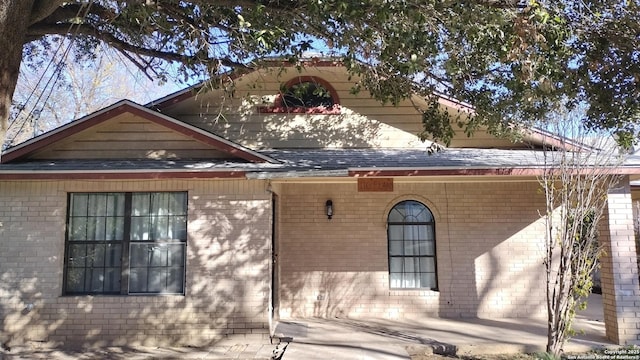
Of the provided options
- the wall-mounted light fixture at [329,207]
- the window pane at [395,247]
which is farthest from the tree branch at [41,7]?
the window pane at [395,247]

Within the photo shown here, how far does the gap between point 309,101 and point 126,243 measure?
482cm

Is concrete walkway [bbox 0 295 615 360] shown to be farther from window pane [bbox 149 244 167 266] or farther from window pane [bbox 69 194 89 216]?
window pane [bbox 69 194 89 216]

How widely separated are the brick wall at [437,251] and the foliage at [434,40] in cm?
243

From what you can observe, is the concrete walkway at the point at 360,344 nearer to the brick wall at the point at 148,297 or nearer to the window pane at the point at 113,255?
the brick wall at the point at 148,297

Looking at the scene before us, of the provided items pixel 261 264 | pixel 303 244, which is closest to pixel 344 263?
pixel 303 244

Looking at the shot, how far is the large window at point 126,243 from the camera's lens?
8820 mm

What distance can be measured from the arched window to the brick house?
3cm

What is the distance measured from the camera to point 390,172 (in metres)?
8.55

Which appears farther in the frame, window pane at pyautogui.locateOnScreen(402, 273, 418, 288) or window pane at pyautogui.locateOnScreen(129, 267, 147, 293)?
window pane at pyautogui.locateOnScreen(402, 273, 418, 288)

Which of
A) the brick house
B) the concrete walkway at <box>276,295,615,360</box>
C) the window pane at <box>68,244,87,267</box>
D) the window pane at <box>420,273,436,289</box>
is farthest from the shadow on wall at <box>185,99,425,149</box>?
the concrete walkway at <box>276,295,615,360</box>

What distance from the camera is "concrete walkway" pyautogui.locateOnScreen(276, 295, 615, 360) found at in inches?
307

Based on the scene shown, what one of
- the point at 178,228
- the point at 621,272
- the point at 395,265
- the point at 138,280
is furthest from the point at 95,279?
the point at 621,272

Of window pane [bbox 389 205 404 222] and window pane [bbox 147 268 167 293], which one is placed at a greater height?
window pane [bbox 389 205 404 222]

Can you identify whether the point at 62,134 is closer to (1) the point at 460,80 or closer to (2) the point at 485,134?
(1) the point at 460,80
